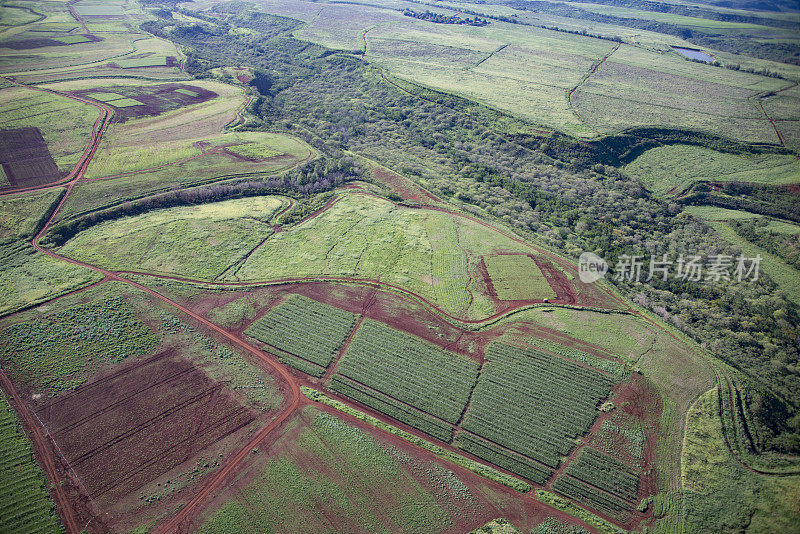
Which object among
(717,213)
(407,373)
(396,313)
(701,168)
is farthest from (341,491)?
(701,168)

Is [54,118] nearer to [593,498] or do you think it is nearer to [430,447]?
[430,447]

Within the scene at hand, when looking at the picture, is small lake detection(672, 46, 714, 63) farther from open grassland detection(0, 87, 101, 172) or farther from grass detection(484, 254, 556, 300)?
open grassland detection(0, 87, 101, 172)

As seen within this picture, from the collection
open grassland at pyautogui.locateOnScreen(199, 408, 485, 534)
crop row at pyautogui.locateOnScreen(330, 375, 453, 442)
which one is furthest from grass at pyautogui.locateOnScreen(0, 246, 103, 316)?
crop row at pyautogui.locateOnScreen(330, 375, 453, 442)

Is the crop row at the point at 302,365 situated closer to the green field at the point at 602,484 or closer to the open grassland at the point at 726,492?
the green field at the point at 602,484

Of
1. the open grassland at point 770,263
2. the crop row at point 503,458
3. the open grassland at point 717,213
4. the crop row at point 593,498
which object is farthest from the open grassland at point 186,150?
the open grassland at point 770,263

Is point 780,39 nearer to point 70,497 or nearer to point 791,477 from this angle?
point 791,477

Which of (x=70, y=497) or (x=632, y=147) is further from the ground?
(x=632, y=147)

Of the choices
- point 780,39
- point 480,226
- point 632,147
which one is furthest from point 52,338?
point 780,39
